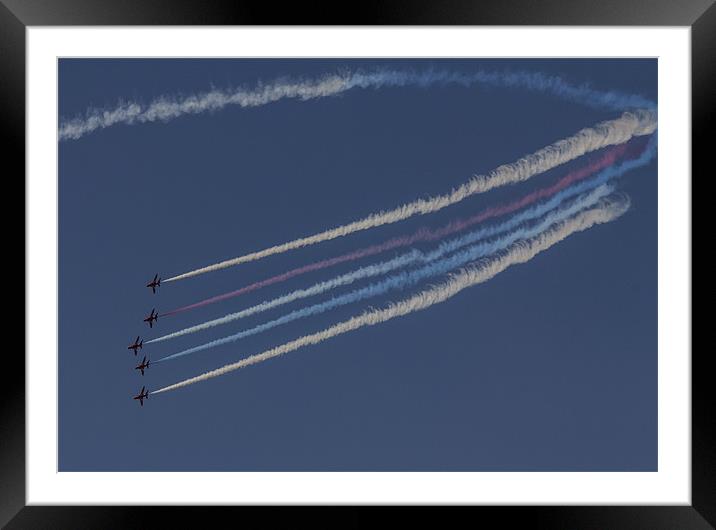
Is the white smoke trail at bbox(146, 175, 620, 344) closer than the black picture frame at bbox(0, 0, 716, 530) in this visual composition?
No

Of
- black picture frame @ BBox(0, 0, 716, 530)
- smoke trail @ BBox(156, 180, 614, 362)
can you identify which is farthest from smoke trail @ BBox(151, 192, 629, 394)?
black picture frame @ BBox(0, 0, 716, 530)

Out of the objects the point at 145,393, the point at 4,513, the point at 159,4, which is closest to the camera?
the point at 159,4

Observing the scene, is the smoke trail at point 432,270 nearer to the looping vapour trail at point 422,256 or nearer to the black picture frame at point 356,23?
the looping vapour trail at point 422,256

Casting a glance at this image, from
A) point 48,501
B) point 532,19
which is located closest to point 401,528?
point 48,501

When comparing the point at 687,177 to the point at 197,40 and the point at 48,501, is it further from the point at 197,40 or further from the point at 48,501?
the point at 48,501

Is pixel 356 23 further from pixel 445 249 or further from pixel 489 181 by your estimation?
pixel 445 249

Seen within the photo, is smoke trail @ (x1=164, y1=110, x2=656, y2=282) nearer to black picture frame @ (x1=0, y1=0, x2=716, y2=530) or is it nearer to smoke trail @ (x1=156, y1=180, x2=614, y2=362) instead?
smoke trail @ (x1=156, y1=180, x2=614, y2=362)

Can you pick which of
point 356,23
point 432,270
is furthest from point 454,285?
point 356,23
